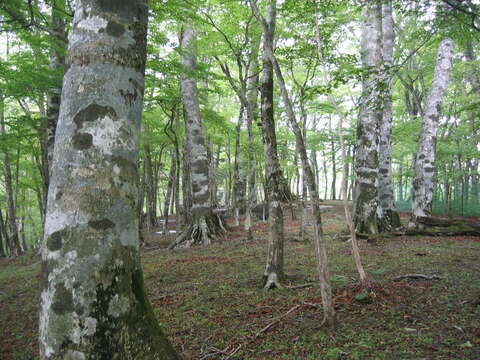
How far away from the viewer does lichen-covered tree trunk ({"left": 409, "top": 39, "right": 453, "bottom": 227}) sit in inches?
420

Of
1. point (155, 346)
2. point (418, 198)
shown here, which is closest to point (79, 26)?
point (155, 346)

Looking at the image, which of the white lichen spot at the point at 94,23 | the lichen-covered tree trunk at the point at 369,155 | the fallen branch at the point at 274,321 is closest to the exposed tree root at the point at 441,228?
the lichen-covered tree trunk at the point at 369,155

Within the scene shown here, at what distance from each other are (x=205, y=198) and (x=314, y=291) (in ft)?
22.8

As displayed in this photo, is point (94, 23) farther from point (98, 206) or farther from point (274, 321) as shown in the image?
point (274, 321)

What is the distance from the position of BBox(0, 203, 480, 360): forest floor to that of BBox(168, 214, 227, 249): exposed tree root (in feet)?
10.4

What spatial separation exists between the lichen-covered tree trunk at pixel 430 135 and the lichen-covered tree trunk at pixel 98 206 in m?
10.6

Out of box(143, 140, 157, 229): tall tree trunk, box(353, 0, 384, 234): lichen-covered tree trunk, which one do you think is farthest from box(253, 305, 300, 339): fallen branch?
box(143, 140, 157, 229): tall tree trunk

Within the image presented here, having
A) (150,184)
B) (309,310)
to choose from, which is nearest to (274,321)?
(309,310)

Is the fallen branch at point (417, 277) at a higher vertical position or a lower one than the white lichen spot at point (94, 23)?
lower

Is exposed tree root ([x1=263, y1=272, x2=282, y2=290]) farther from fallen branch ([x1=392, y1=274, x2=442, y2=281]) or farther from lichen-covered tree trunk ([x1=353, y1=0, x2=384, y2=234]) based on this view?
lichen-covered tree trunk ([x1=353, y1=0, x2=384, y2=234])

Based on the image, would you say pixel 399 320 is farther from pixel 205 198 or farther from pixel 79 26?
pixel 205 198

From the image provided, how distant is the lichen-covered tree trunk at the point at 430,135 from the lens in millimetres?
10664

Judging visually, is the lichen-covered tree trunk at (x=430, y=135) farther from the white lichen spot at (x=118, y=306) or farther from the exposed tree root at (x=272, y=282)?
the white lichen spot at (x=118, y=306)

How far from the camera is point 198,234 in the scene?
1112 centimetres
